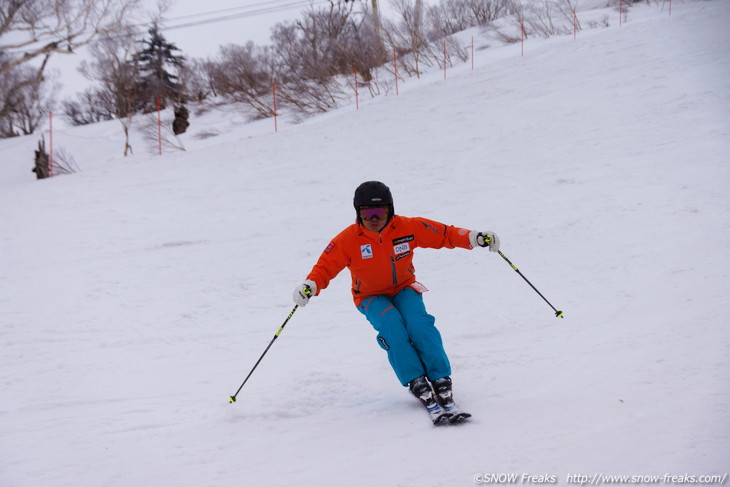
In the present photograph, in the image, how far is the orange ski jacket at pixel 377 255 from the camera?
3453mm

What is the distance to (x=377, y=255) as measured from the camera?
3.45 m

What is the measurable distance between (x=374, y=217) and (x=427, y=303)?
96.2 inches

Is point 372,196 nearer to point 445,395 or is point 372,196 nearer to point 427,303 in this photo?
point 445,395

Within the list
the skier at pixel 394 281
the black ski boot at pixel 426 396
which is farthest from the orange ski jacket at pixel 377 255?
the black ski boot at pixel 426 396

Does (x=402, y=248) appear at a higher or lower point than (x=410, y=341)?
higher

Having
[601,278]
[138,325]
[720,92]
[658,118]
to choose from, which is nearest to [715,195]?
[601,278]

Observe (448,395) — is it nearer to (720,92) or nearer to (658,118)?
(658,118)

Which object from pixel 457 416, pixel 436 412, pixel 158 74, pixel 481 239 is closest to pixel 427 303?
pixel 481 239

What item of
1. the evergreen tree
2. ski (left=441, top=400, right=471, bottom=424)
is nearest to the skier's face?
ski (left=441, top=400, right=471, bottom=424)

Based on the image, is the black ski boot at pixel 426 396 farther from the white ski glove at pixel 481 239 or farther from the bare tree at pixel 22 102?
the bare tree at pixel 22 102

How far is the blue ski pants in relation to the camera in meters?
3.16

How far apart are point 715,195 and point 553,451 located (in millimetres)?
5600

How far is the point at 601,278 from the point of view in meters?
5.41

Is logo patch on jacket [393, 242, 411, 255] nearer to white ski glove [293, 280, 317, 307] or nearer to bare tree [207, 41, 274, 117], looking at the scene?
white ski glove [293, 280, 317, 307]
